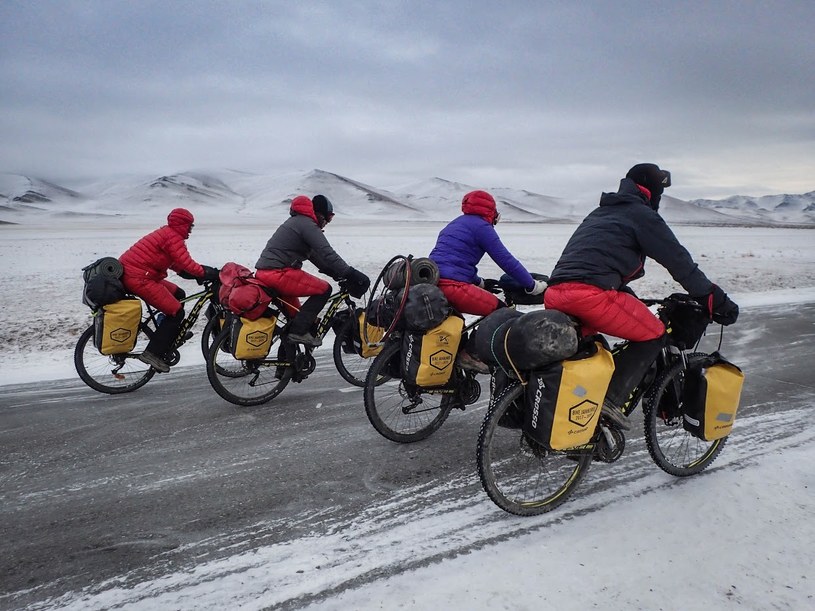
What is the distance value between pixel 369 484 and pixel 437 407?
3.75ft

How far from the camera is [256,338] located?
18.7 feet

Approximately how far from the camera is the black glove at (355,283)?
611 centimetres

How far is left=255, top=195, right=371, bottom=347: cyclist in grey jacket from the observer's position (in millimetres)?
5887

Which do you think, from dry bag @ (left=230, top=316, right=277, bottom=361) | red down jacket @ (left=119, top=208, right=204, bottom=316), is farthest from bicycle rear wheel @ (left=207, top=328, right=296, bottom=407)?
red down jacket @ (left=119, top=208, right=204, bottom=316)

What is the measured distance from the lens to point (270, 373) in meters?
6.16

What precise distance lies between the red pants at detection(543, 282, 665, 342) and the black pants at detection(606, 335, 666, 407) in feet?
0.32

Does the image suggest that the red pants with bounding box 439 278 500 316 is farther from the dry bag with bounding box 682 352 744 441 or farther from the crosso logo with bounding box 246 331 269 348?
the crosso logo with bounding box 246 331 269 348

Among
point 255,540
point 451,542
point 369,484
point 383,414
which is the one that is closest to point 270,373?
point 383,414

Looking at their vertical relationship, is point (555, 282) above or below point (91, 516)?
above

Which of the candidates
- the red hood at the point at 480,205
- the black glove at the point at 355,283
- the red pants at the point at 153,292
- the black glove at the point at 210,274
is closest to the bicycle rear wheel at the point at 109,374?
the red pants at the point at 153,292

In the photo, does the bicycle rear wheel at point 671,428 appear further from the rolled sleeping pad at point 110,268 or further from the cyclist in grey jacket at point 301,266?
the rolled sleeping pad at point 110,268

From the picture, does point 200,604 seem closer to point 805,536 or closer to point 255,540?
point 255,540

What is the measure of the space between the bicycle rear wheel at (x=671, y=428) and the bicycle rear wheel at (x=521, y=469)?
617 mm

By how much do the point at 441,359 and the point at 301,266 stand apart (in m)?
2.25
